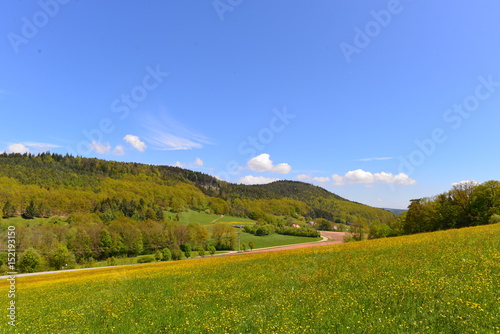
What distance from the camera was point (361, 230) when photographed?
88.8 metres

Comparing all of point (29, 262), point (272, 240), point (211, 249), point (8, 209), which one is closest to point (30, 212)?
point (8, 209)

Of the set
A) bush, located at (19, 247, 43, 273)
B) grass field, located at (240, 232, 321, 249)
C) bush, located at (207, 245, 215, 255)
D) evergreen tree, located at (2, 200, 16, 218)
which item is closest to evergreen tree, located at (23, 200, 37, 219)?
evergreen tree, located at (2, 200, 16, 218)

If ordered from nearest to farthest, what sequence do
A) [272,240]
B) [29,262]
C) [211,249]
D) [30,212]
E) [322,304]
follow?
[322,304] → [29,262] → [211,249] → [30,212] → [272,240]

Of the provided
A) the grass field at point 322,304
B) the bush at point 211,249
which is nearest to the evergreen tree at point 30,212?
the bush at point 211,249

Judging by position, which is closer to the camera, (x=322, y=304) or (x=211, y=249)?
(x=322, y=304)

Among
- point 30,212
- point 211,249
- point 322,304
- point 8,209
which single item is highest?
point 8,209

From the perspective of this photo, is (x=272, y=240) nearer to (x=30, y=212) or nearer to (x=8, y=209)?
(x=30, y=212)

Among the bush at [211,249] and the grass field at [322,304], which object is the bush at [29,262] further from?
the grass field at [322,304]

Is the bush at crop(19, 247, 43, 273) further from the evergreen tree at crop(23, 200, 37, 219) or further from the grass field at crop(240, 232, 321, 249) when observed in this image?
the grass field at crop(240, 232, 321, 249)

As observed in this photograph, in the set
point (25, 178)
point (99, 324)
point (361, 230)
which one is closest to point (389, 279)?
point (99, 324)

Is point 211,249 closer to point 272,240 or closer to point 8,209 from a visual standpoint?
point 272,240

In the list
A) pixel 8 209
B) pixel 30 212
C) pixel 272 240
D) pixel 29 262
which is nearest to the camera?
pixel 29 262

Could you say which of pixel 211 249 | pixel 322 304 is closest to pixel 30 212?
pixel 211 249

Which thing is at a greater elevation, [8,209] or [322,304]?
[8,209]
